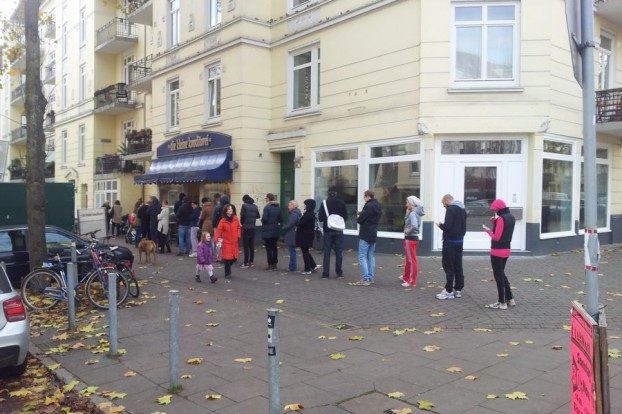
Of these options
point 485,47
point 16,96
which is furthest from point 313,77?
point 16,96

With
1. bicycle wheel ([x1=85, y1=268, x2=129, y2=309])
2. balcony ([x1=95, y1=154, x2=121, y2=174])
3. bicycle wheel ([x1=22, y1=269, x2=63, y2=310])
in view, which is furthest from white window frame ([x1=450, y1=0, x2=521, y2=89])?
balcony ([x1=95, y1=154, x2=121, y2=174])

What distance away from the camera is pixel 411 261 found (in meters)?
9.58

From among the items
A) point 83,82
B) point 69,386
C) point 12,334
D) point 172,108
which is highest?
point 83,82

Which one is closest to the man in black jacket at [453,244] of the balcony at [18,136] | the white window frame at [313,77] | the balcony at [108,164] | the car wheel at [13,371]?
the car wheel at [13,371]

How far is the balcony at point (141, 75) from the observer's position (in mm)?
23497

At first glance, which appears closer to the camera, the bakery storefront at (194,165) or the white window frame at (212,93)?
the bakery storefront at (194,165)

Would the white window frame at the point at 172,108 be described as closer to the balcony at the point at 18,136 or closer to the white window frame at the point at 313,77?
the white window frame at the point at 313,77

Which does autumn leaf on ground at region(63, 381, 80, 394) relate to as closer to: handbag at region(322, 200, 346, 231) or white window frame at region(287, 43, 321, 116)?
handbag at region(322, 200, 346, 231)

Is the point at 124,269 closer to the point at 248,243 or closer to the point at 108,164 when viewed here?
the point at 248,243

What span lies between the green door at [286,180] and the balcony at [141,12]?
10.7 metres

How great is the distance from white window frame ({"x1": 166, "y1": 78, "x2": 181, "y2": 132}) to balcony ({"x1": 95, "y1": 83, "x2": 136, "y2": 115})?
6.60m

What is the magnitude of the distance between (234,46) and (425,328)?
13192 mm

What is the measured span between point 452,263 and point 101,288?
580 centimetres

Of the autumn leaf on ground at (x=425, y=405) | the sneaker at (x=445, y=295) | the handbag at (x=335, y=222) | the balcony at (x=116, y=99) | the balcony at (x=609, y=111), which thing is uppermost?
the balcony at (x=116, y=99)
